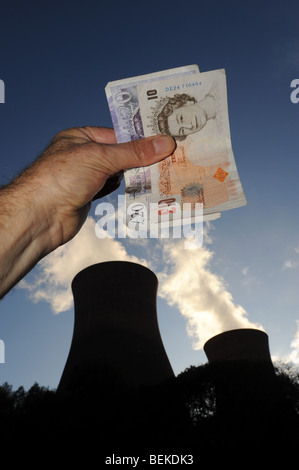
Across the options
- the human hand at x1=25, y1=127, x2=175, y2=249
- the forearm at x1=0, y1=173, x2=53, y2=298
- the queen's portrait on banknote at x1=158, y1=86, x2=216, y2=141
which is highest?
the queen's portrait on banknote at x1=158, y1=86, x2=216, y2=141

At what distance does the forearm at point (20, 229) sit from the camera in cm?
174

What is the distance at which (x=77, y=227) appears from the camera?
2.32 metres

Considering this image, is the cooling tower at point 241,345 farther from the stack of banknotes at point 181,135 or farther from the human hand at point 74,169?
the human hand at point 74,169

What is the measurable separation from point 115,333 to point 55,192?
20.3m

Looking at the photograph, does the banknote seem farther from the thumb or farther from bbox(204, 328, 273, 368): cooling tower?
bbox(204, 328, 273, 368): cooling tower

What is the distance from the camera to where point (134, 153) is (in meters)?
2.33

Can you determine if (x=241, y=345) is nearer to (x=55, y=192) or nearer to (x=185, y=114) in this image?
(x=185, y=114)

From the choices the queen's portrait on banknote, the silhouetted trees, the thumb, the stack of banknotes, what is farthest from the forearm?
the silhouetted trees

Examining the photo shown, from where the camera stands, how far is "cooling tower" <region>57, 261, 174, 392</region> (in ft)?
67.6

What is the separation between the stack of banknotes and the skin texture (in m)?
0.46

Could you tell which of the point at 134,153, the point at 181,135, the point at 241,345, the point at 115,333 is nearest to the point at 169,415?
the point at 115,333

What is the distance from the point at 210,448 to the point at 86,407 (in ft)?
18.6
